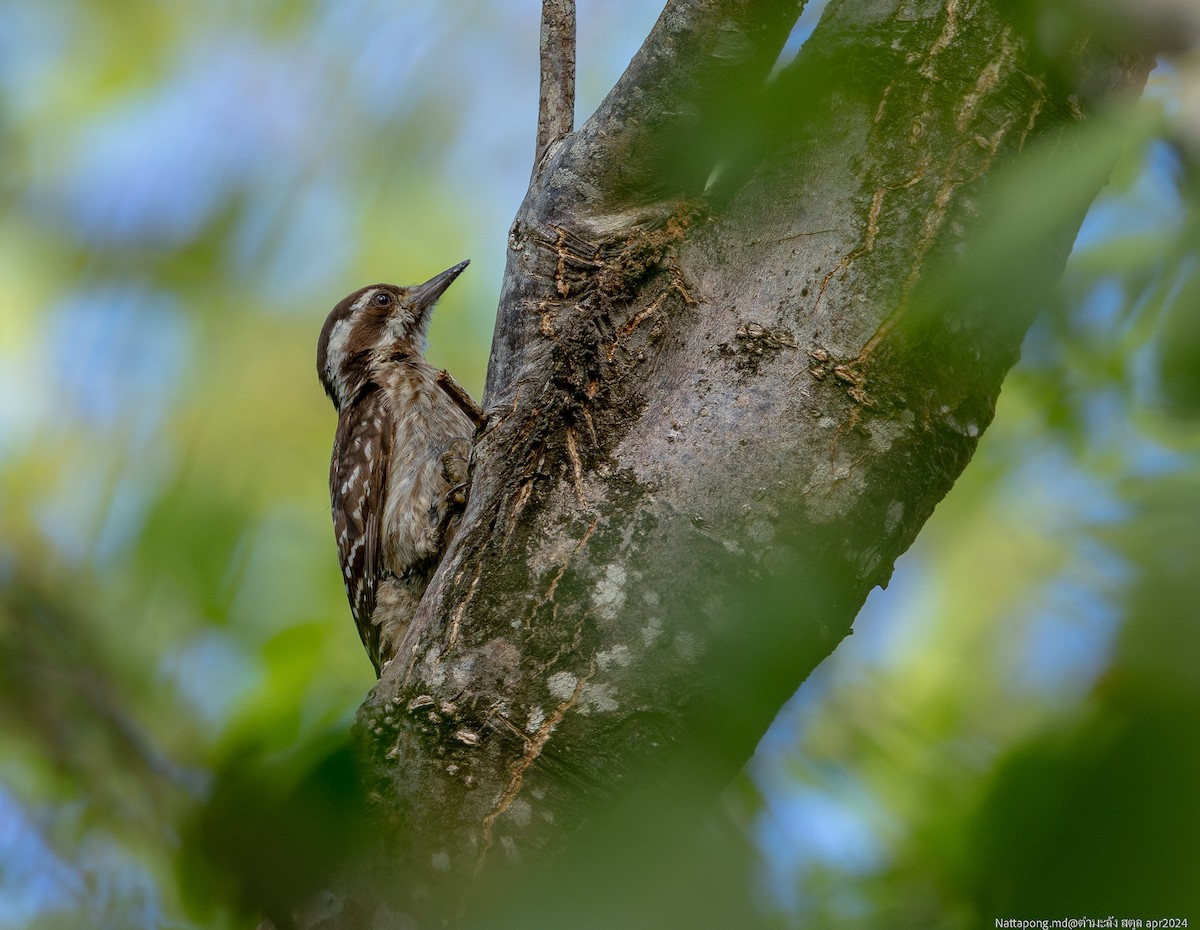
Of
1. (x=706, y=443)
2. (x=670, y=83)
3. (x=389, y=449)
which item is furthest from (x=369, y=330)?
(x=706, y=443)

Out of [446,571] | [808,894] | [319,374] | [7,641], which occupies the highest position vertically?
[319,374]

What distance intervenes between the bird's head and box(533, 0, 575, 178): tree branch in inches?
97.6

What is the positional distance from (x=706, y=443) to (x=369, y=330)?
3.78 metres

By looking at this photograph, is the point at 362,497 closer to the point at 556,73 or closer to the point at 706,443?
the point at 556,73

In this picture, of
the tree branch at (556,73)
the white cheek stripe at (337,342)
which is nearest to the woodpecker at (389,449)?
the white cheek stripe at (337,342)

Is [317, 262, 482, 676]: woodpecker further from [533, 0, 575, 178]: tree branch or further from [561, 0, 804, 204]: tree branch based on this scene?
[561, 0, 804, 204]: tree branch

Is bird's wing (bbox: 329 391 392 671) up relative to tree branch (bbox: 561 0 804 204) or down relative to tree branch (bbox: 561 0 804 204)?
up

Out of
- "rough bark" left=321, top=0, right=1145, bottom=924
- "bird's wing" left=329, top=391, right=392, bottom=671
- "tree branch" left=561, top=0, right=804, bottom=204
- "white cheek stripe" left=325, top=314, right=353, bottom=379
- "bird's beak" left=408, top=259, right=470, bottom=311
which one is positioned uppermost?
"bird's beak" left=408, top=259, right=470, bottom=311

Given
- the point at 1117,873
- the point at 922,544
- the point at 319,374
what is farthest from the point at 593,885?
the point at 319,374

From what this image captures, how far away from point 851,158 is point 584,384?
0.75 m

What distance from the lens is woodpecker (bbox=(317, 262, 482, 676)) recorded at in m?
4.17

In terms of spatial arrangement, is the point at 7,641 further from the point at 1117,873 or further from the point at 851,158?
the point at 851,158

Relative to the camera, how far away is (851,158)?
87.9 inches

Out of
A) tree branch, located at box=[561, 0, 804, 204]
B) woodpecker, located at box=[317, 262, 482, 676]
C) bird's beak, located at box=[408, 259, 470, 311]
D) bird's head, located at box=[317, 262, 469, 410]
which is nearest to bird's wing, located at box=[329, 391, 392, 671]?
woodpecker, located at box=[317, 262, 482, 676]
